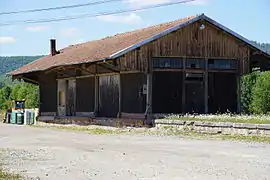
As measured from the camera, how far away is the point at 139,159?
40.0 feet

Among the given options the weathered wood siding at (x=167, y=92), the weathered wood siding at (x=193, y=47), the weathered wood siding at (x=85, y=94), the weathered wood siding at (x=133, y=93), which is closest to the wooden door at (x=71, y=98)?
the weathered wood siding at (x=85, y=94)

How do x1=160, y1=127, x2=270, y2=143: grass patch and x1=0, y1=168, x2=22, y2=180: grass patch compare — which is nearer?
x1=0, y1=168, x2=22, y2=180: grass patch

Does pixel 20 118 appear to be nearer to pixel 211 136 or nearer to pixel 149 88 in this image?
pixel 149 88

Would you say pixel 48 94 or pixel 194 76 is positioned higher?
pixel 194 76

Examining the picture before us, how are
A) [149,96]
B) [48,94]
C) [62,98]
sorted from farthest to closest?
[48,94] → [62,98] → [149,96]

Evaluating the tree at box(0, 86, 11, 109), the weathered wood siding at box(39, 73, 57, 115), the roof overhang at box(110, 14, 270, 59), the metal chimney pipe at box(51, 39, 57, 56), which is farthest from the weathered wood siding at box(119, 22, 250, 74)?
the tree at box(0, 86, 11, 109)

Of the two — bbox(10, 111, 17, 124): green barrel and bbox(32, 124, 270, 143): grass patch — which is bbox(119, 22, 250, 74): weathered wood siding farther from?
bbox(10, 111, 17, 124): green barrel

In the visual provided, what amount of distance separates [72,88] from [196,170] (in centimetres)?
2114

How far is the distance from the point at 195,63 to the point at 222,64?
1.53m


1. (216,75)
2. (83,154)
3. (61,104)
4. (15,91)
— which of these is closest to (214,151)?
(83,154)

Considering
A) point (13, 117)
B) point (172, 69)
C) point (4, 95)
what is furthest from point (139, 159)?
point (4, 95)

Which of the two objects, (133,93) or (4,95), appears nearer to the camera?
(133,93)

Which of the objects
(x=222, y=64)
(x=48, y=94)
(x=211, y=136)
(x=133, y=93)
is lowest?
(x=211, y=136)

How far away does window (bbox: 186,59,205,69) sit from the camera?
1000 inches
